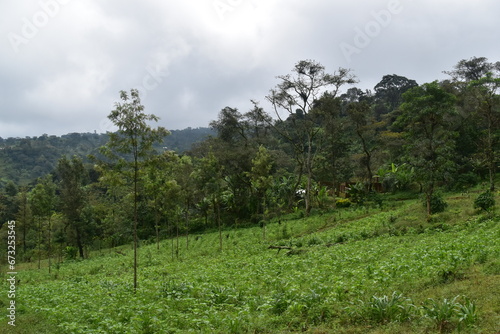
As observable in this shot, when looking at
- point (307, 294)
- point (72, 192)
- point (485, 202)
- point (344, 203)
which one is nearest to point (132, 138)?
point (307, 294)

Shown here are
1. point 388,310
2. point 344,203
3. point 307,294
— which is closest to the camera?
point 388,310

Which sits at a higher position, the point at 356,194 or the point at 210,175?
the point at 210,175

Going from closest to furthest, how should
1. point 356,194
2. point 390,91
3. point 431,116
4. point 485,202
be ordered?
point 485,202, point 431,116, point 356,194, point 390,91

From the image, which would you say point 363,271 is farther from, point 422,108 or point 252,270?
point 422,108

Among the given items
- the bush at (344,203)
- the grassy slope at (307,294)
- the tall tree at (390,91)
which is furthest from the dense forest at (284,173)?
the tall tree at (390,91)

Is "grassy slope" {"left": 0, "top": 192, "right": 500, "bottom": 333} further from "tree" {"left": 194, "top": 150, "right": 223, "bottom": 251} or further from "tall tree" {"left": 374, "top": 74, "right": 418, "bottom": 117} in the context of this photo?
"tall tree" {"left": 374, "top": 74, "right": 418, "bottom": 117}

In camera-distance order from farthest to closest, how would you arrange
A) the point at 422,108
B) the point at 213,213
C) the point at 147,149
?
the point at 213,213 < the point at 422,108 < the point at 147,149

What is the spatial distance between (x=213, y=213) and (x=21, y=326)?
32.3 meters

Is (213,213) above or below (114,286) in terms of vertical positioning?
above

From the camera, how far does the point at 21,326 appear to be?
9195 millimetres

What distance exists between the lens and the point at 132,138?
43.1ft

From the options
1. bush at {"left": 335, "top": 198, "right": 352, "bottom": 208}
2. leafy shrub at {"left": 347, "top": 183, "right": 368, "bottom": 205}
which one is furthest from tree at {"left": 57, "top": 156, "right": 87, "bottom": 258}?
leafy shrub at {"left": 347, "top": 183, "right": 368, "bottom": 205}

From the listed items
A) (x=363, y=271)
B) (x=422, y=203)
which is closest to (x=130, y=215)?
(x=422, y=203)

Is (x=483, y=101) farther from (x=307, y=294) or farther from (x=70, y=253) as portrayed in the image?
(x=70, y=253)
